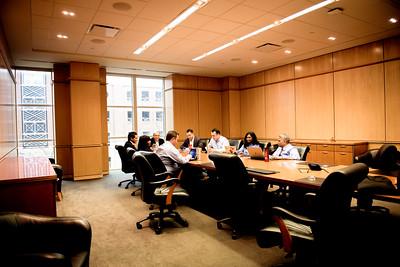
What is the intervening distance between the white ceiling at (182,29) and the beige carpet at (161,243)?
3.22 metres

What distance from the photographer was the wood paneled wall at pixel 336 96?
598 centimetres

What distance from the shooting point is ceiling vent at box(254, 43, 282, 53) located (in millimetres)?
6219

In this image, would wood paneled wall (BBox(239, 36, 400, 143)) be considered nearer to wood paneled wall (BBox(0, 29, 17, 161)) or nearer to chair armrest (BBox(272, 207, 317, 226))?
chair armrest (BBox(272, 207, 317, 226))

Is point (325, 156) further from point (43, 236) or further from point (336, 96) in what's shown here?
point (43, 236)

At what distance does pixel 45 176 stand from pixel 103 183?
4655 mm

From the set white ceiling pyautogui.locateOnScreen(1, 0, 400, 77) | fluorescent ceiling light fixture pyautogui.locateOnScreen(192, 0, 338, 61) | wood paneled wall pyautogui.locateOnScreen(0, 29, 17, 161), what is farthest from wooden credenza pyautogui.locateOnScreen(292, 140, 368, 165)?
wood paneled wall pyautogui.locateOnScreen(0, 29, 17, 161)

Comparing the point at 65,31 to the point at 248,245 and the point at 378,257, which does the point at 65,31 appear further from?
the point at 378,257

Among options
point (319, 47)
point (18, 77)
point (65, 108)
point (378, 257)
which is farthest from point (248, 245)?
point (18, 77)

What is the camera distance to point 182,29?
5.11 meters

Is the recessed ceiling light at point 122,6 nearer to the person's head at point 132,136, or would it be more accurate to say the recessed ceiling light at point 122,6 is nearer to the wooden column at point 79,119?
the person's head at point 132,136

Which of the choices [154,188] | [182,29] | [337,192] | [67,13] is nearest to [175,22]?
[182,29]

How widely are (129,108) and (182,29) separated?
15.4ft

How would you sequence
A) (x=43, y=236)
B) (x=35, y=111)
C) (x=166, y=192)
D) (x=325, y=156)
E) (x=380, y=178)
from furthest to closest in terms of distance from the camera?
(x=35, y=111) < (x=325, y=156) < (x=166, y=192) < (x=380, y=178) < (x=43, y=236)

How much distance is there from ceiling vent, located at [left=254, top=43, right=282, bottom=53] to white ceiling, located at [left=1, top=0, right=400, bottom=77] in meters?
0.13
